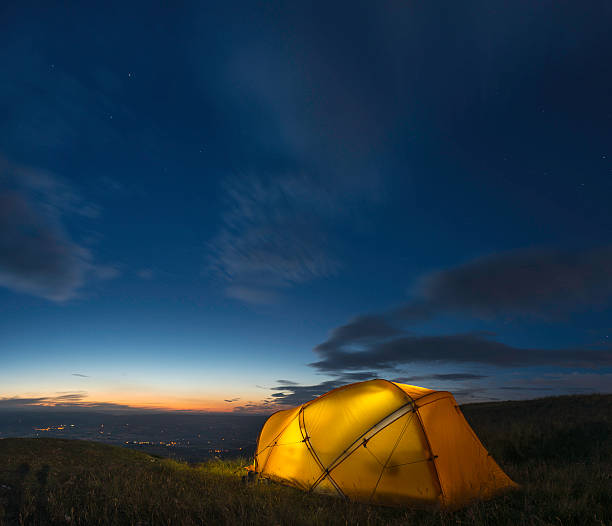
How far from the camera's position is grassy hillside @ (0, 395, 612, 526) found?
5.96m

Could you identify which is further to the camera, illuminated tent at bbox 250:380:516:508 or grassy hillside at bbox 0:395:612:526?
illuminated tent at bbox 250:380:516:508

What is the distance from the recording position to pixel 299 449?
10.0 metres

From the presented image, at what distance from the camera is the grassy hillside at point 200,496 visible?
5.96 m

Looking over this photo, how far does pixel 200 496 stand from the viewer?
7.18 m

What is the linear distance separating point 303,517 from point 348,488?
309 cm

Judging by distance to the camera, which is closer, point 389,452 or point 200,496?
point 200,496

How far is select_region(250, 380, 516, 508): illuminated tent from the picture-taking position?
803 cm

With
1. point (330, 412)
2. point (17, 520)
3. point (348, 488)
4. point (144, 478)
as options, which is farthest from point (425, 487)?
point (17, 520)

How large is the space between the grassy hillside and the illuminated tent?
53 cm

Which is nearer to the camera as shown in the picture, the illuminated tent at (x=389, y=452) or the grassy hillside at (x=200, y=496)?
the grassy hillside at (x=200, y=496)

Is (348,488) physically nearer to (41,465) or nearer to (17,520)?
(17,520)

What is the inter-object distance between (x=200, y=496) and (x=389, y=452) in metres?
4.20

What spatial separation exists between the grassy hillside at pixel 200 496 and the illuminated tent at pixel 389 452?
0.53m

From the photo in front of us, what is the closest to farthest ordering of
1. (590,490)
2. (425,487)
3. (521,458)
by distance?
(590,490)
(425,487)
(521,458)
